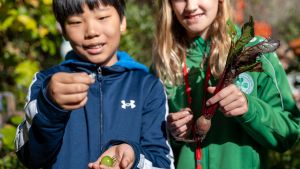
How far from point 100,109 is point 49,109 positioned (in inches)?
16.2

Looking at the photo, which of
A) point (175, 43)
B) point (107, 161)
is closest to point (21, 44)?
Result: point (175, 43)

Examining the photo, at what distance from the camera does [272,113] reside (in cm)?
→ 264

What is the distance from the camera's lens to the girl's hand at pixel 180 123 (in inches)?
99.9

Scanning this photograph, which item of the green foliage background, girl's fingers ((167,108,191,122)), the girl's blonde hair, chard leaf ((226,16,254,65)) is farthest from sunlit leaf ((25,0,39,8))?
chard leaf ((226,16,254,65))

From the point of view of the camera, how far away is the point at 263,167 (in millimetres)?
2773

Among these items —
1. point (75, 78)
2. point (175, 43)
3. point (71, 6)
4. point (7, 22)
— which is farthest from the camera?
point (7, 22)

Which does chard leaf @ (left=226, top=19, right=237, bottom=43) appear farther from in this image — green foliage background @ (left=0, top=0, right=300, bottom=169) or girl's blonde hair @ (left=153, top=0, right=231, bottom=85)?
green foliage background @ (left=0, top=0, right=300, bottom=169)

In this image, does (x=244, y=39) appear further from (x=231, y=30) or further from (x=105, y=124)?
(x=105, y=124)

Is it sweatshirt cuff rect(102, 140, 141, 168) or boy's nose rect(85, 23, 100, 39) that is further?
boy's nose rect(85, 23, 100, 39)

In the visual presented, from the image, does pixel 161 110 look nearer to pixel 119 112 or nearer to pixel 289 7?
pixel 119 112

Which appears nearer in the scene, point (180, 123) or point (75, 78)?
point (75, 78)

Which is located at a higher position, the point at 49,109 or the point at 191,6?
the point at 191,6

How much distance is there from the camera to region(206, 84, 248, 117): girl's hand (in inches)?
93.4

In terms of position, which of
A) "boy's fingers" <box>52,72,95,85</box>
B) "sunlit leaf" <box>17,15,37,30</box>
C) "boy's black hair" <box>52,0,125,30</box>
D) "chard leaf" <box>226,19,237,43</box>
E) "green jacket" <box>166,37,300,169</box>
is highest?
"boy's black hair" <box>52,0,125,30</box>
